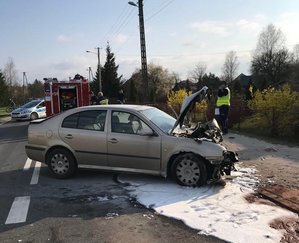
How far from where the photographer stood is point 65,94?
21.6 meters

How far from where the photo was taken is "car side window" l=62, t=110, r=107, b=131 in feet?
28.1

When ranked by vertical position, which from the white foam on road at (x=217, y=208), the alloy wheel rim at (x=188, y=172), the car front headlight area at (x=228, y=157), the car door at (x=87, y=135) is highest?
the car door at (x=87, y=135)

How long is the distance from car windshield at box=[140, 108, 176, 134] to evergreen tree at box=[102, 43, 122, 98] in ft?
171

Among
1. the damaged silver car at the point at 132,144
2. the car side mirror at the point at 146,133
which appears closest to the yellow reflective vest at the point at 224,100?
the damaged silver car at the point at 132,144

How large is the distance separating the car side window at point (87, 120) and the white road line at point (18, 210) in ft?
6.16

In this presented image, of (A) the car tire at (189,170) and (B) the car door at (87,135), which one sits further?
(B) the car door at (87,135)

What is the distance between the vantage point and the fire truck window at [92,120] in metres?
8.54

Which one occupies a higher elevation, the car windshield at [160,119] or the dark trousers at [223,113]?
the car windshield at [160,119]

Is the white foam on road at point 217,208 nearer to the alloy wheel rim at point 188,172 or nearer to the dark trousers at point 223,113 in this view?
the alloy wheel rim at point 188,172

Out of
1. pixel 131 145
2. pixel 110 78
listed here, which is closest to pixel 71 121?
pixel 131 145

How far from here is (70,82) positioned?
21.5m

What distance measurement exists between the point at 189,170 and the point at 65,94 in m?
14.8

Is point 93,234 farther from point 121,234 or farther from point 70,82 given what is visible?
point 70,82

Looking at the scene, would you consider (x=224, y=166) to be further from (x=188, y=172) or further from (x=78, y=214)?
(x=78, y=214)
